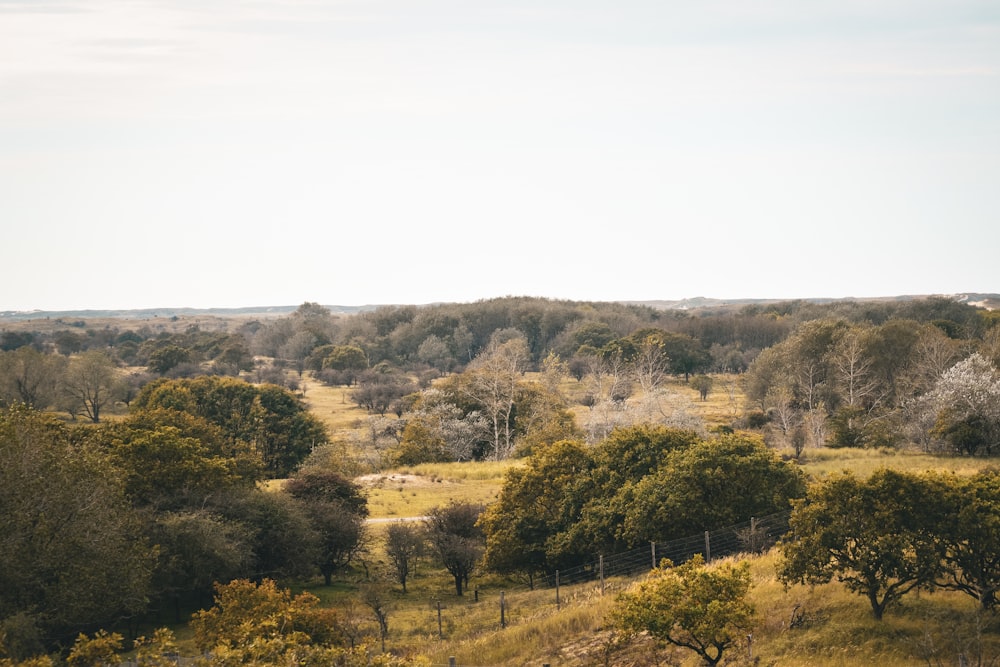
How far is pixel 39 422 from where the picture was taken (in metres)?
29.8

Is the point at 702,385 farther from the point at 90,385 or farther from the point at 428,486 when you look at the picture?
the point at 90,385

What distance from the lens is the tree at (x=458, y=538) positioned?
1348 inches

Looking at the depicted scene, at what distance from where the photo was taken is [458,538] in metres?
35.1

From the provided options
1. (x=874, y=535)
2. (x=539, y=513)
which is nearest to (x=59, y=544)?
(x=539, y=513)

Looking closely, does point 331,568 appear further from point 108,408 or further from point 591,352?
point 591,352

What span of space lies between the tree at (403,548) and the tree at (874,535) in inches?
687

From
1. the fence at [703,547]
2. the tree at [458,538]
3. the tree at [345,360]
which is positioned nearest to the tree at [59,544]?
the tree at [458,538]

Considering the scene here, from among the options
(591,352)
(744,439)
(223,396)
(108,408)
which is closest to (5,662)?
(744,439)

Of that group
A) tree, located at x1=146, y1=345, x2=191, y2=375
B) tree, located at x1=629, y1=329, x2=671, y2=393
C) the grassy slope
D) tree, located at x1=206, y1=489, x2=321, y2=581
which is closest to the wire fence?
the grassy slope

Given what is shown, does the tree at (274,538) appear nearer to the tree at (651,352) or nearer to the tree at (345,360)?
the tree at (651,352)

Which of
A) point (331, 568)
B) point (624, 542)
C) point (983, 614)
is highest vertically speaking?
point (983, 614)

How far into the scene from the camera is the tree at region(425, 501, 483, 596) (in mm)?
34250

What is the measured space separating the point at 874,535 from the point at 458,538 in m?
18.6

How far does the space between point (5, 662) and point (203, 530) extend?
17.6m
